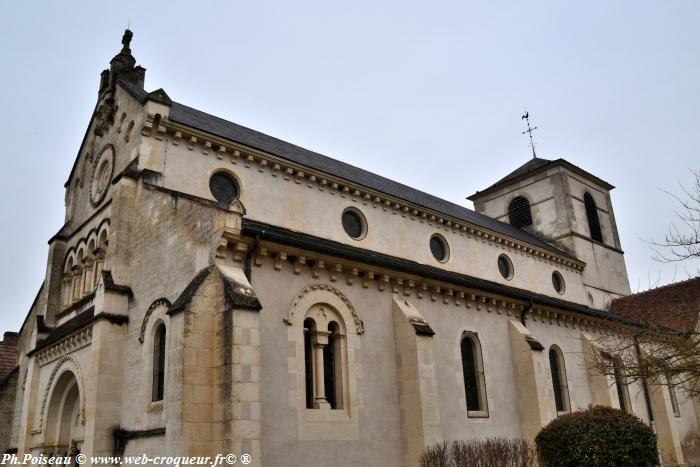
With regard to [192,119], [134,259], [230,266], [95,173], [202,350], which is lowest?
[202,350]

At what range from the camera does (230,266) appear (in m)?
13.6

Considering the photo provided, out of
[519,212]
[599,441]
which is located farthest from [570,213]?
[599,441]

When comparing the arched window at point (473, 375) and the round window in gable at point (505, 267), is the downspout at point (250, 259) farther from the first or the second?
the round window in gable at point (505, 267)

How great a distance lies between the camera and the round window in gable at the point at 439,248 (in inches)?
943

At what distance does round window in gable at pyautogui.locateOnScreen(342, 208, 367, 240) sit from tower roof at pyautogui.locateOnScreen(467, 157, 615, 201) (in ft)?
61.4

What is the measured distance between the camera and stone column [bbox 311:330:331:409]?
14594 mm

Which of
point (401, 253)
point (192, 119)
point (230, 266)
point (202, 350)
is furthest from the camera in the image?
point (401, 253)

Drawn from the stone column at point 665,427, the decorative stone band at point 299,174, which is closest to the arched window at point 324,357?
the decorative stone band at point 299,174

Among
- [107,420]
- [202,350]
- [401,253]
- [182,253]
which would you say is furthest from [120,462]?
[401,253]

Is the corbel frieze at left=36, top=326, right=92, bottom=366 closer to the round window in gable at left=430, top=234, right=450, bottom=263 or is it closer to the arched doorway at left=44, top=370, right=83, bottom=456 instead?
the arched doorway at left=44, top=370, right=83, bottom=456

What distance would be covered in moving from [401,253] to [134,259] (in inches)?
383

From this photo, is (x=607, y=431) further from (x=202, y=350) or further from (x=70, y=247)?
(x=70, y=247)

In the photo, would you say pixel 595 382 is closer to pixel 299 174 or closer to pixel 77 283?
pixel 299 174

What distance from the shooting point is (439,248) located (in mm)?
24328
